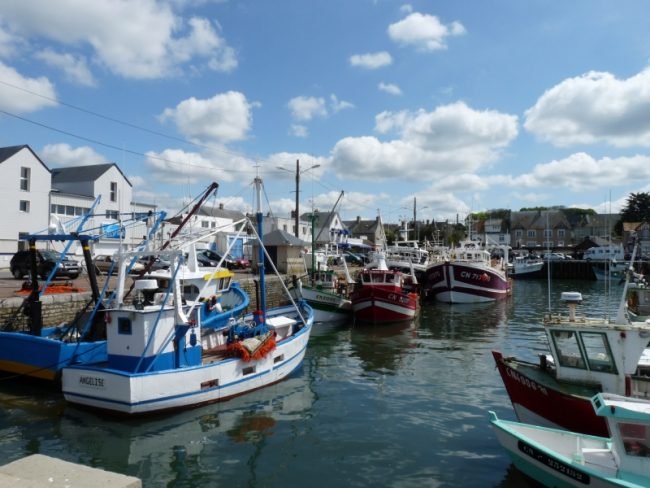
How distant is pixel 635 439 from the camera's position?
23.7 ft

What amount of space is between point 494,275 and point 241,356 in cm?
2900

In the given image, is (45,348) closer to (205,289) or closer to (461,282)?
(205,289)

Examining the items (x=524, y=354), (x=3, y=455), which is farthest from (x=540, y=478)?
(x=524, y=354)

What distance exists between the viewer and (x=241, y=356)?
12969 mm

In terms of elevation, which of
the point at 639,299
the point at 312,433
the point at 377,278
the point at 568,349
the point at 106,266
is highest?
the point at 106,266

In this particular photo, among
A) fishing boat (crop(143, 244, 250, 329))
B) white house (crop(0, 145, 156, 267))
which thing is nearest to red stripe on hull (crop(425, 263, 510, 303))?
white house (crop(0, 145, 156, 267))

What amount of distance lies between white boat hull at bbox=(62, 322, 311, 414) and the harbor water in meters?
0.30

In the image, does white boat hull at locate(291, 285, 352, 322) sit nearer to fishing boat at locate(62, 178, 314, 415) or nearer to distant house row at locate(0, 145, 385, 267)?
distant house row at locate(0, 145, 385, 267)

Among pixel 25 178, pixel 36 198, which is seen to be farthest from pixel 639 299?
pixel 25 178

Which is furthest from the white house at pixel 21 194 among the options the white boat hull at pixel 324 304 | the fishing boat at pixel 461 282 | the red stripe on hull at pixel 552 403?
the red stripe on hull at pixel 552 403

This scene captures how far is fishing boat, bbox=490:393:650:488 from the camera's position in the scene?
23.1ft

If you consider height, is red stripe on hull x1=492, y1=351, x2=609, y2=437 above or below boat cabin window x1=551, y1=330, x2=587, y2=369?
below

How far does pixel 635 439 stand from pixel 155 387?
891cm

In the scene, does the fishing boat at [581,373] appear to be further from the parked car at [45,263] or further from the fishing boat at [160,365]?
the parked car at [45,263]
